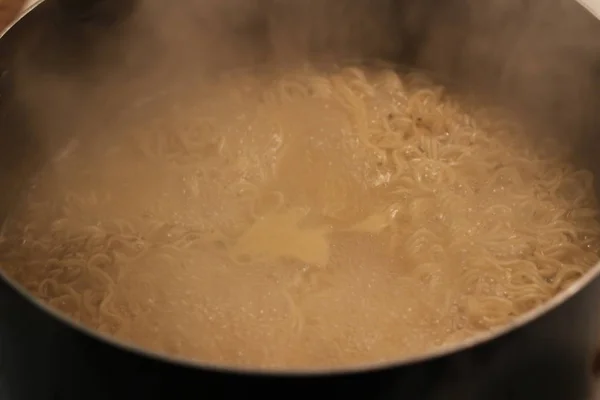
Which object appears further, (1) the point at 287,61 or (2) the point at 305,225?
(1) the point at 287,61

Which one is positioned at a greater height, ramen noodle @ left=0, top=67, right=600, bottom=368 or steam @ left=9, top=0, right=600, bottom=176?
steam @ left=9, top=0, right=600, bottom=176

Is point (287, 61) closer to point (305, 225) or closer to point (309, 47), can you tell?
point (309, 47)

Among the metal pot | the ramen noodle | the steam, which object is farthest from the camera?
the steam

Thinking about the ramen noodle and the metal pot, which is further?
the ramen noodle

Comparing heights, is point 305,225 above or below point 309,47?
below

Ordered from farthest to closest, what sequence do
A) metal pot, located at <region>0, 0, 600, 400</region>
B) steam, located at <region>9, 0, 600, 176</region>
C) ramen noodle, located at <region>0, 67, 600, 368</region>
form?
steam, located at <region>9, 0, 600, 176</region>, ramen noodle, located at <region>0, 67, 600, 368</region>, metal pot, located at <region>0, 0, 600, 400</region>

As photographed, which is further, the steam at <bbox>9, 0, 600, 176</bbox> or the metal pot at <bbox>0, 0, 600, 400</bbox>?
the steam at <bbox>9, 0, 600, 176</bbox>

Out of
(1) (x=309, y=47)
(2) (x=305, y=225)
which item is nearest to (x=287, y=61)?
(1) (x=309, y=47)

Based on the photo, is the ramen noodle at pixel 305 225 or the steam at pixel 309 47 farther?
the steam at pixel 309 47

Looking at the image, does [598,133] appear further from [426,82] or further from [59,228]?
[59,228]
